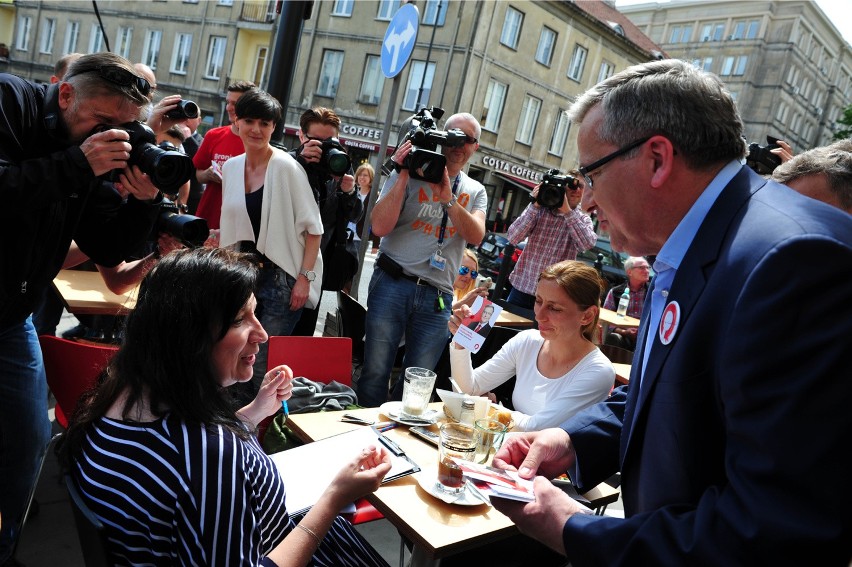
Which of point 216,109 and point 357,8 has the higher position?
point 357,8

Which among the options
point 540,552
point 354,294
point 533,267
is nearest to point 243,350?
point 540,552

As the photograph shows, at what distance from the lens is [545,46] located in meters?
23.5

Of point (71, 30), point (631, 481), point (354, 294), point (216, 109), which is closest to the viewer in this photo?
point (631, 481)

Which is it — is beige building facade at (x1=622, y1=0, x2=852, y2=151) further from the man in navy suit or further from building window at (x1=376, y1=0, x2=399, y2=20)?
the man in navy suit

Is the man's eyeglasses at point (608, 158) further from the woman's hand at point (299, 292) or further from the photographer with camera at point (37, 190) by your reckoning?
the woman's hand at point (299, 292)

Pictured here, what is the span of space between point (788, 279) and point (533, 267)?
14.1 ft

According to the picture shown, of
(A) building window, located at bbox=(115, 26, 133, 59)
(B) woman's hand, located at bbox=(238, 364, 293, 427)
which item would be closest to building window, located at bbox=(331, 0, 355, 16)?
(A) building window, located at bbox=(115, 26, 133, 59)

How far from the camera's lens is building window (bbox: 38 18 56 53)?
30.2 m

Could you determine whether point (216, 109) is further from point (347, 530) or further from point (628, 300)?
point (347, 530)

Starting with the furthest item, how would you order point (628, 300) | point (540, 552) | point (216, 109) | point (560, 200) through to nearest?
point (216, 109) < point (628, 300) < point (560, 200) < point (540, 552)

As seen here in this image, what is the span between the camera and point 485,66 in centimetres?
2122

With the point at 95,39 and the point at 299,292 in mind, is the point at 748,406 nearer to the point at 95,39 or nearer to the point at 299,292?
the point at 299,292

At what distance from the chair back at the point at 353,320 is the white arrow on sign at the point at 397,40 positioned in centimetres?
178

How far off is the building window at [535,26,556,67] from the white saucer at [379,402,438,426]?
76.3ft
